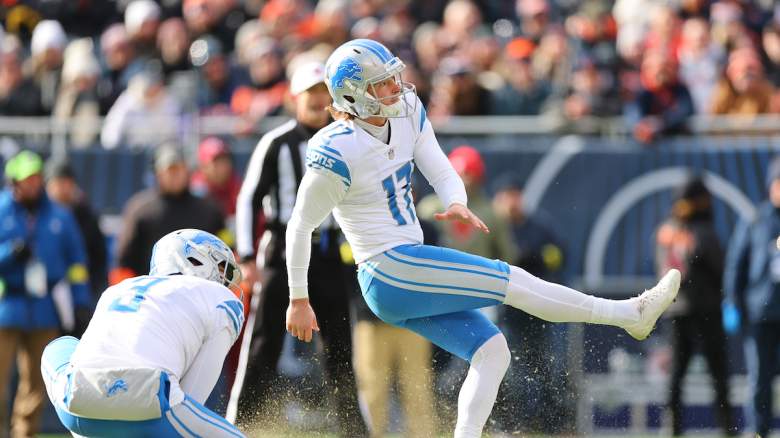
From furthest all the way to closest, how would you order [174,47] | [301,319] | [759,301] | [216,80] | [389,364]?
[174,47] → [216,80] → [759,301] → [389,364] → [301,319]

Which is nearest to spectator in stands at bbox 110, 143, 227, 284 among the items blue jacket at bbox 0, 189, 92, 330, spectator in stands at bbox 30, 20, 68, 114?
blue jacket at bbox 0, 189, 92, 330

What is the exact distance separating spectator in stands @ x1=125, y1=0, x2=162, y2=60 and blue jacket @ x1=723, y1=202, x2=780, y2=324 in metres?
6.23

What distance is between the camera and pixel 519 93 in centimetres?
1285

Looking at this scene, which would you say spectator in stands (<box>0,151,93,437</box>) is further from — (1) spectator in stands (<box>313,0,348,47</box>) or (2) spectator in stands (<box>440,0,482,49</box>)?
(2) spectator in stands (<box>440,0,482,49</box>)

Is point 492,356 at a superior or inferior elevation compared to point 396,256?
inferior

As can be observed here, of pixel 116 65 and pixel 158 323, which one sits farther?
pixel 116 65

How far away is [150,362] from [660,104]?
24.5 feet

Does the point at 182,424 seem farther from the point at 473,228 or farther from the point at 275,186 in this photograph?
the point at 473,228

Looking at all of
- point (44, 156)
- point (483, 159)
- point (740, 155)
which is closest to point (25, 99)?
point (44, 156)

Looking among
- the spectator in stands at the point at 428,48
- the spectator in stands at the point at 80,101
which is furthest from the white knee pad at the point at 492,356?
the spectator in stands at the point at 428,48

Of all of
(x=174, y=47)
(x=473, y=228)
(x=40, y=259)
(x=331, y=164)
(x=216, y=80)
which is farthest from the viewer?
(x=174, y=47)

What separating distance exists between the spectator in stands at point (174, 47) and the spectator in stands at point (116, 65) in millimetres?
251

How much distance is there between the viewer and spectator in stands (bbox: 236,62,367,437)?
8.86m

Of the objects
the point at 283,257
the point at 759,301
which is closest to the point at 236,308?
the point at 283,257
